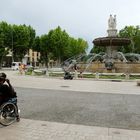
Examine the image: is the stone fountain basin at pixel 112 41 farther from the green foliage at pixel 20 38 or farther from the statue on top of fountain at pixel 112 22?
the green foliage at pixel 20 38

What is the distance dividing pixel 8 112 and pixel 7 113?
0.04 m

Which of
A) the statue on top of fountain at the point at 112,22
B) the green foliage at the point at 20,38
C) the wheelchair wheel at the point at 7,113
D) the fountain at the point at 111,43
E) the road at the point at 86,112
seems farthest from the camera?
the green foliage at the point at 20,38

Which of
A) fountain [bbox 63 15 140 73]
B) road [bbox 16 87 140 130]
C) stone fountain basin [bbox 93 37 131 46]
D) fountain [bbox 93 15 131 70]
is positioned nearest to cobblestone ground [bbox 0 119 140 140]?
road [bbox 16 87 140 130]

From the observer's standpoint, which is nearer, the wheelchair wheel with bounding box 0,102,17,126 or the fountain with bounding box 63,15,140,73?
the wheelchair wheel with bounding box 0,102,17,126

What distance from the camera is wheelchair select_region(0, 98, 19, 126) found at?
7.83m

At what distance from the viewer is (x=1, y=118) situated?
8.02 m

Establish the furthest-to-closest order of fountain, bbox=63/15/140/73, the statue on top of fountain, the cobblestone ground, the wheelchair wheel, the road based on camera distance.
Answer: the statue on top of fountain
fountain, bbox=63/15/140/73
the road
the wheelchair wheel
the cobblestone ground

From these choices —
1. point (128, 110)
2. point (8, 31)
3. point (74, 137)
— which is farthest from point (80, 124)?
point (8, 31)

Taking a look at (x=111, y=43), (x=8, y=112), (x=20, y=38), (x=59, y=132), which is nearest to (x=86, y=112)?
(x=59, y=132)

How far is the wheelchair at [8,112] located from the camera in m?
7.83

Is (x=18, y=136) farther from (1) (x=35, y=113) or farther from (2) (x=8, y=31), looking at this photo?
(2) (x=8, y=31)

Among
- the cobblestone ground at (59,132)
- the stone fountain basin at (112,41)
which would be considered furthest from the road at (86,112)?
the stone fountain basin at (112,41)

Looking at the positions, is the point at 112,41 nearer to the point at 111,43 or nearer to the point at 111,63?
the point at 111,43

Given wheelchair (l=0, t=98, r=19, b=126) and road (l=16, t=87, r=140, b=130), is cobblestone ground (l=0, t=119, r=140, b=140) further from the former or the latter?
road (l=16, t=87, r=140, b=130)
